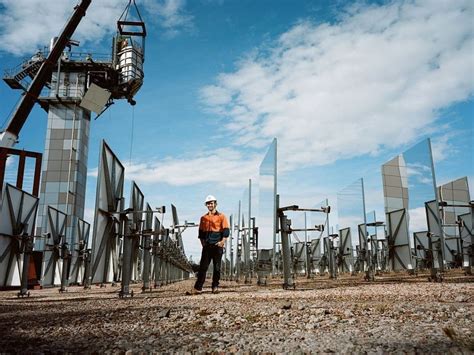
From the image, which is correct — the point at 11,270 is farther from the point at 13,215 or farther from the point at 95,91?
the point at 95,91

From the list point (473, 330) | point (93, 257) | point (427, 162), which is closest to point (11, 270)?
point (93, 257)

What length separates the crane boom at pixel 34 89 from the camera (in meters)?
14.8

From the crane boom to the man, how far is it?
9758 millimetres

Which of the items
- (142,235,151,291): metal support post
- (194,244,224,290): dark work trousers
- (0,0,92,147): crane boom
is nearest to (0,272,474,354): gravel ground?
(194,244,224,290): dark work trousers

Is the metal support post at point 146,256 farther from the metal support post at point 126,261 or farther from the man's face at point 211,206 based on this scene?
the metal support post at point 126,261

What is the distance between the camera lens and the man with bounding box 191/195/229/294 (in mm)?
8414

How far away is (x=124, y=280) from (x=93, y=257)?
1.45 m

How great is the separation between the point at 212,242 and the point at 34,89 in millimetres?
11501

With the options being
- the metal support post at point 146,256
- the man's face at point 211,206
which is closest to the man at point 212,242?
the man's face at point 211,206

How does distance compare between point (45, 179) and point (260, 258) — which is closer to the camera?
point (260, 258)

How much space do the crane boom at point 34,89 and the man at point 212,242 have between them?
9758mm

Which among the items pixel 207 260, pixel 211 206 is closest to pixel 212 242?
pixel 207 260

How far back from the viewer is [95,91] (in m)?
10.5

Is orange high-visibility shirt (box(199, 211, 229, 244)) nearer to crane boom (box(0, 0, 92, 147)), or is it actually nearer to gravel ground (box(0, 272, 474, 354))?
gravel ground (box(0, 272, 474, 354))
